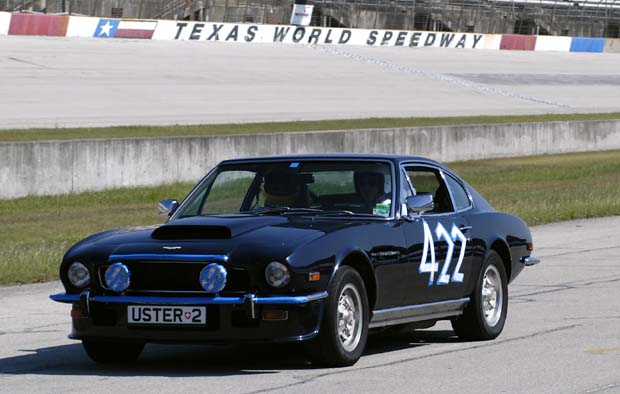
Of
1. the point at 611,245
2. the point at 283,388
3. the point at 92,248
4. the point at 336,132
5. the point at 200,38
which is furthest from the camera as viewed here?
the point at 200,38

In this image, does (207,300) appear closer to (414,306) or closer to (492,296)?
(414,306)

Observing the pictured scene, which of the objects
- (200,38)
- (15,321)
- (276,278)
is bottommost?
(15,321)

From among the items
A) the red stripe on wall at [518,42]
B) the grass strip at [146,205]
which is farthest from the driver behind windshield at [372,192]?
the red stripe on wall at [518,42]

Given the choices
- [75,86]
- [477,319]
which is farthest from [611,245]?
[75,86]

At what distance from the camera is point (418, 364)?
27.0 ft

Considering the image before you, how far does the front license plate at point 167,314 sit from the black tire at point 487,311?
7.60 ft

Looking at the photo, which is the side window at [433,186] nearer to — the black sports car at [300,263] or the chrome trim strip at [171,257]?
the black sports car at [300,263]

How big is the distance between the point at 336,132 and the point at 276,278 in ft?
64.5

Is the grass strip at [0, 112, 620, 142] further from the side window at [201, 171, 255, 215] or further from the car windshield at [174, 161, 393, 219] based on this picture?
the car windshield at [174, 161, 393, 219]

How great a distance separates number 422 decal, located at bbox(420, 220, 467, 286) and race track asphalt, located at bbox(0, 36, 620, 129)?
75.8 feet

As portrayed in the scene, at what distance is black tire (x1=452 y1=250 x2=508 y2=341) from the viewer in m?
9.28

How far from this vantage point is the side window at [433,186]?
9.35 m

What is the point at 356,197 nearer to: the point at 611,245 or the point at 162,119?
the point at 611,245

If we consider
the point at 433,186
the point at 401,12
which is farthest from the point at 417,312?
the point at 401,12
